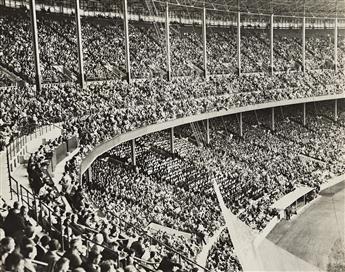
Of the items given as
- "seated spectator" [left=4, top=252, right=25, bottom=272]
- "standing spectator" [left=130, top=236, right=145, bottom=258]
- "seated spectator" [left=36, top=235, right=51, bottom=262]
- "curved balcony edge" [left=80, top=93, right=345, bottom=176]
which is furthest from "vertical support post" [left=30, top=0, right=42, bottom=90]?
"seated spectator" [left=4, top=252, right=25, bottom=272]

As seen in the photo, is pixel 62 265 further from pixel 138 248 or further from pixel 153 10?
pixel 153 10

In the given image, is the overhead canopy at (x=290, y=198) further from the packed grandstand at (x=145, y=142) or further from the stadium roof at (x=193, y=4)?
the stadium roof at (x=193, y=4)

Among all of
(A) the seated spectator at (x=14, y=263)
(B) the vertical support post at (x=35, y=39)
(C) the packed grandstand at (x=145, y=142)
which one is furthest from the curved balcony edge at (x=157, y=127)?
(A) the seated spectator at (x=14, y=263)

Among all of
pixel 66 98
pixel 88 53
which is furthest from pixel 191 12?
pixel 66 98

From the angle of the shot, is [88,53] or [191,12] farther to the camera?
[191,12]

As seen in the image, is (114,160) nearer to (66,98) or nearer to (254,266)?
(66,98)

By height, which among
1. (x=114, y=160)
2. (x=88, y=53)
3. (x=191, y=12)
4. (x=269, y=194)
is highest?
(x=191, y=12)

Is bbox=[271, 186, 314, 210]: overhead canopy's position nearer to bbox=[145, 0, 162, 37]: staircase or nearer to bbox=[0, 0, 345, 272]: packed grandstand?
bbox=[0, 0, 345, 272]: packed grandstand
